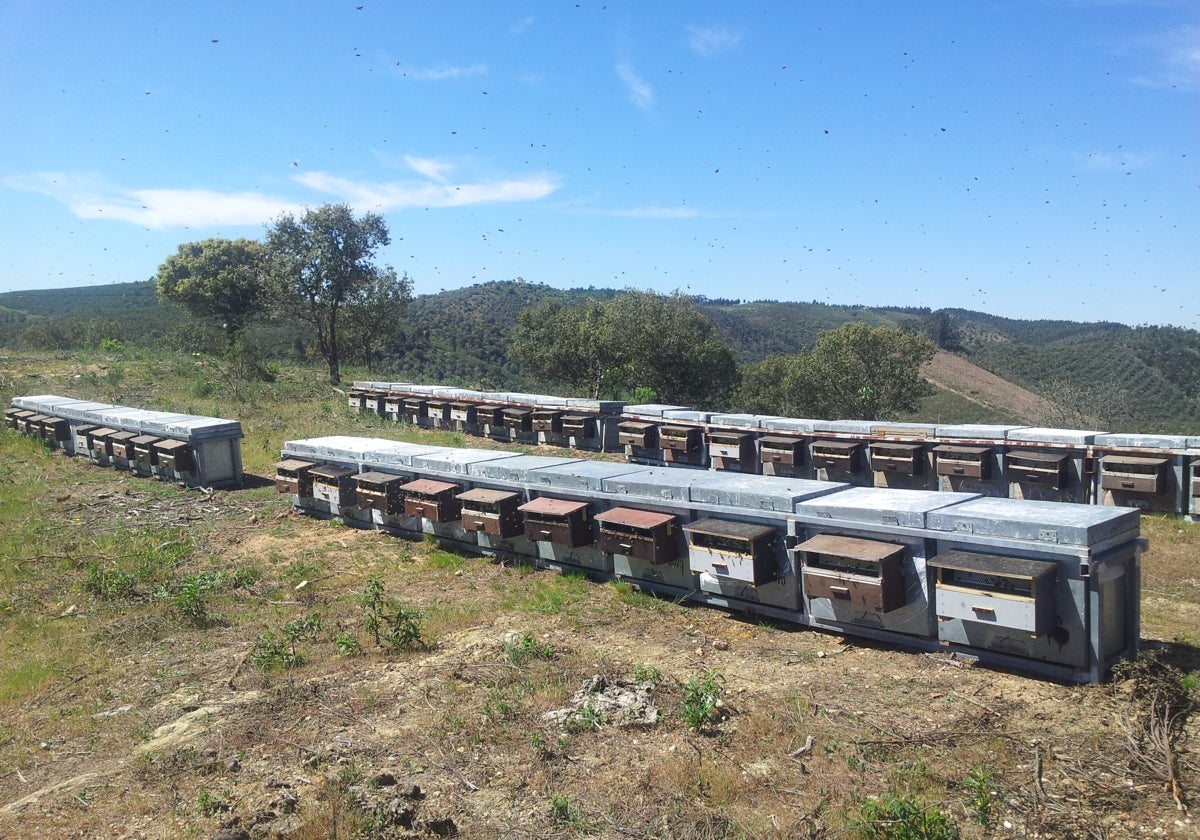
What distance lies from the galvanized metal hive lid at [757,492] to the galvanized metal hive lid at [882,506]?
220 mm

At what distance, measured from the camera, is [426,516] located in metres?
14.1

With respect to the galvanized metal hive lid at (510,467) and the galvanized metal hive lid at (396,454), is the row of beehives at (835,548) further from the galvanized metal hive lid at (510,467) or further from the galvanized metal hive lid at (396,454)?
the galvanized metal hive lid at (396,454)

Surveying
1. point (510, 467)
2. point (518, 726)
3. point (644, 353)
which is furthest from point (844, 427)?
point (644, 353)

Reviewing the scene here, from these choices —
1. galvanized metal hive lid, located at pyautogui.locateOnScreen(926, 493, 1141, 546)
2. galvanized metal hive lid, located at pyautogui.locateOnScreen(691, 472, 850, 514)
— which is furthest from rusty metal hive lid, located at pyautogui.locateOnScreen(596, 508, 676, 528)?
galvanized metal hive lid, located at pyautogui.locateOnScreen(926, 493, 1141, 546)

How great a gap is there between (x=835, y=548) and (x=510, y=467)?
20.8 ft

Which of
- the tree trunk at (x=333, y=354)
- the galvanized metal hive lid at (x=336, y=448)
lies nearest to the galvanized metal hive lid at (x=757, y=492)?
the galvanized metal hive lid at (x=336, y=448)

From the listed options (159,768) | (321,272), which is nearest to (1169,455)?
(159,768)

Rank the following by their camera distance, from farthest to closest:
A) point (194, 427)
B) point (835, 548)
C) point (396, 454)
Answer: point (194, 427) < point (396, 454) < point (835, 548)

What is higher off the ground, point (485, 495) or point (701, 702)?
point (485, 495)

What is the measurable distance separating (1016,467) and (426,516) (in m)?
12.4

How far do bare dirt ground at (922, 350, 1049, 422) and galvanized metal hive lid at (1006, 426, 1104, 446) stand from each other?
5426 cm

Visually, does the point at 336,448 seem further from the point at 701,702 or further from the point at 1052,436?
the point at 1052,436

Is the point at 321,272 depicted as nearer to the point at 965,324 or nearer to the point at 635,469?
the point at 635,469

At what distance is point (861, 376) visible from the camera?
38.4 meters
